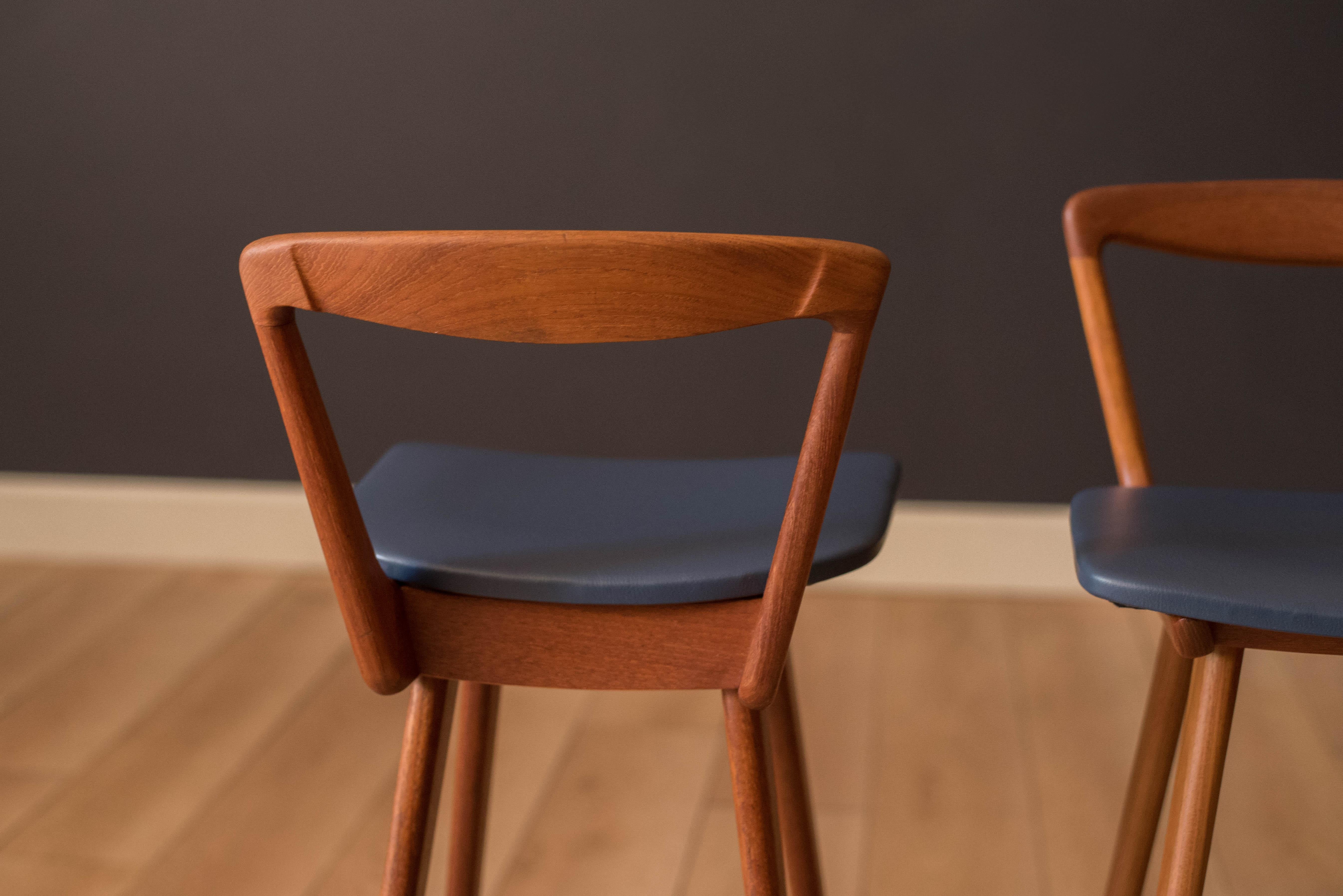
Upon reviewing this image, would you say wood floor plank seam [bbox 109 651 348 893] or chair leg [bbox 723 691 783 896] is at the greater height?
chair leg [bbox 723 691 783 896]

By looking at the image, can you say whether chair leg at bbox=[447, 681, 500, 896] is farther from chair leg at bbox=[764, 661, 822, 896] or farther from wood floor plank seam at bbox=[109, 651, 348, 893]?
A: wood floor plank seam at bbox=[109, 651, 348, 893]

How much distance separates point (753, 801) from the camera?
30.7 inches

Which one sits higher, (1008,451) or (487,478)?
(487,478)

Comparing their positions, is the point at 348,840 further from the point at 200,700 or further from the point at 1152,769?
the point at 1152,769

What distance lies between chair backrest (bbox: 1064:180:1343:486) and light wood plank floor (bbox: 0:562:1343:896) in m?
0.62

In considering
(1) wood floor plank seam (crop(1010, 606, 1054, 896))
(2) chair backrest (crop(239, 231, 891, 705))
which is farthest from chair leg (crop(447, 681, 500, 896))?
(1) wood floor plank seam (crop(1010, 606, 1054, 896))

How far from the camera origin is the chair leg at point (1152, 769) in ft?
3.22

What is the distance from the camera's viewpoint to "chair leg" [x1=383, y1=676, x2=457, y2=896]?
796 mm

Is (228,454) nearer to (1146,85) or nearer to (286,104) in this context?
(286,104)

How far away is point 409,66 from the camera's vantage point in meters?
2.04

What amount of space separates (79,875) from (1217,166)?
189 cm

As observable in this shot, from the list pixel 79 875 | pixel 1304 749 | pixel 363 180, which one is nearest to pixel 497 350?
pixel 363 180

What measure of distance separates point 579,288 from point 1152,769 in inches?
26.9

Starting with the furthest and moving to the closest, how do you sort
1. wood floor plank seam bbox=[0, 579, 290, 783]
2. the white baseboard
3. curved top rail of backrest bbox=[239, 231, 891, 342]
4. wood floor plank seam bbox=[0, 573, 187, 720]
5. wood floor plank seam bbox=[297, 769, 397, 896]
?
the white baseboard < wood floor plank seam bbox=[0, 573, 187, 720] < wood floor plank seam bbox=[0, 579, 290, 783] < wood floor plank seam bbox=[297, 769, 397, 896] < curved top rail of backrest bbox=[239, 231, 891, 342]
